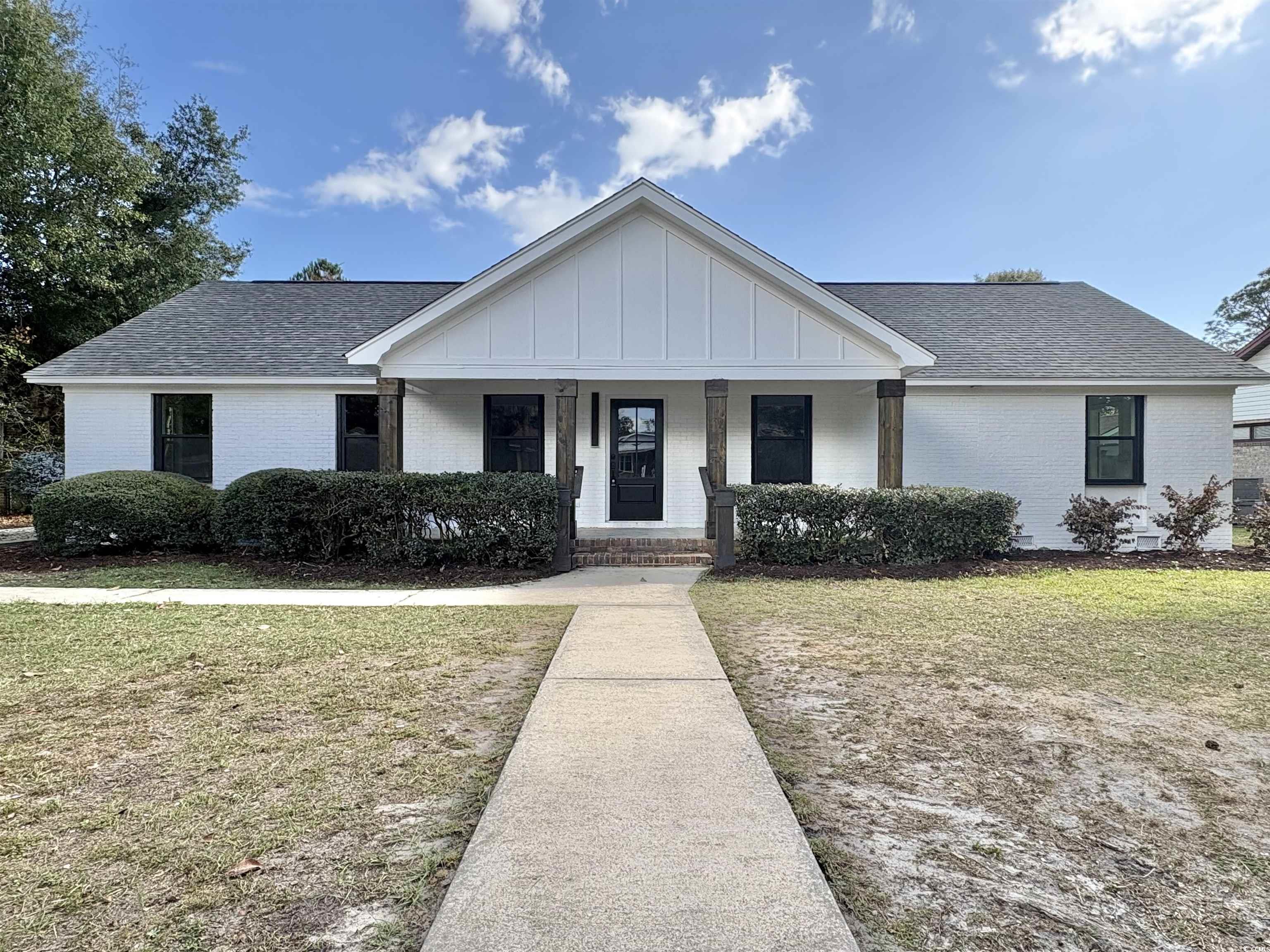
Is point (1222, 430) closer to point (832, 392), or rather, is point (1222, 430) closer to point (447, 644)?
point (832, 392)

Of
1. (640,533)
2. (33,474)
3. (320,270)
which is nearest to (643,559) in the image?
(640,533)

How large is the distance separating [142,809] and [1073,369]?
1333 cm

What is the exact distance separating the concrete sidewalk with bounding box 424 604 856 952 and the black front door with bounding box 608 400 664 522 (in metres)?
8.09

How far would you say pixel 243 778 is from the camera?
2.78 metres

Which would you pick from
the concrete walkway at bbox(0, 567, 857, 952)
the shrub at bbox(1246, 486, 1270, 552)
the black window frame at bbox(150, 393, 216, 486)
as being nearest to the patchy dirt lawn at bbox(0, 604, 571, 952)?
the concrete walkway at bbox(0, 567, 857, 952)

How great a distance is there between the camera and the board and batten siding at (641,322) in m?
9.37

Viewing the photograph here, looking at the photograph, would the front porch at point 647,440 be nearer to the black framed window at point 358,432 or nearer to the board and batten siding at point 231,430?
the black framed window at point 358,432

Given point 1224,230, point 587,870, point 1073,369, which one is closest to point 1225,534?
point 1073,369

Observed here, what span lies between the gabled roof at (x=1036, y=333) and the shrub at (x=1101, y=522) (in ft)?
7.14

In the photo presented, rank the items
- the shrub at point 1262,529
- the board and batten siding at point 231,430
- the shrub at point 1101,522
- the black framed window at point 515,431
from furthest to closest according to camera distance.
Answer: the black framed window at point 515,431 → the board and batten siding at point 231,430 → the shrub at point 1101,522 → the shrub at point 1262,529

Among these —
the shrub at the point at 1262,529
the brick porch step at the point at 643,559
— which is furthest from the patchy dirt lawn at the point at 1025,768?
the shrub at the point at 1262,529

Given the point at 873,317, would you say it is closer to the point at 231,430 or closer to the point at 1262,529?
the point at 1262,529

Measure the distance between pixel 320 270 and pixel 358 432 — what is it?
1198 inches

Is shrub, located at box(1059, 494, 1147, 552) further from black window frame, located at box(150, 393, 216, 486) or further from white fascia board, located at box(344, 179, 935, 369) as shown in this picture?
black window frame, located at box(150, 393, 216, 486)
